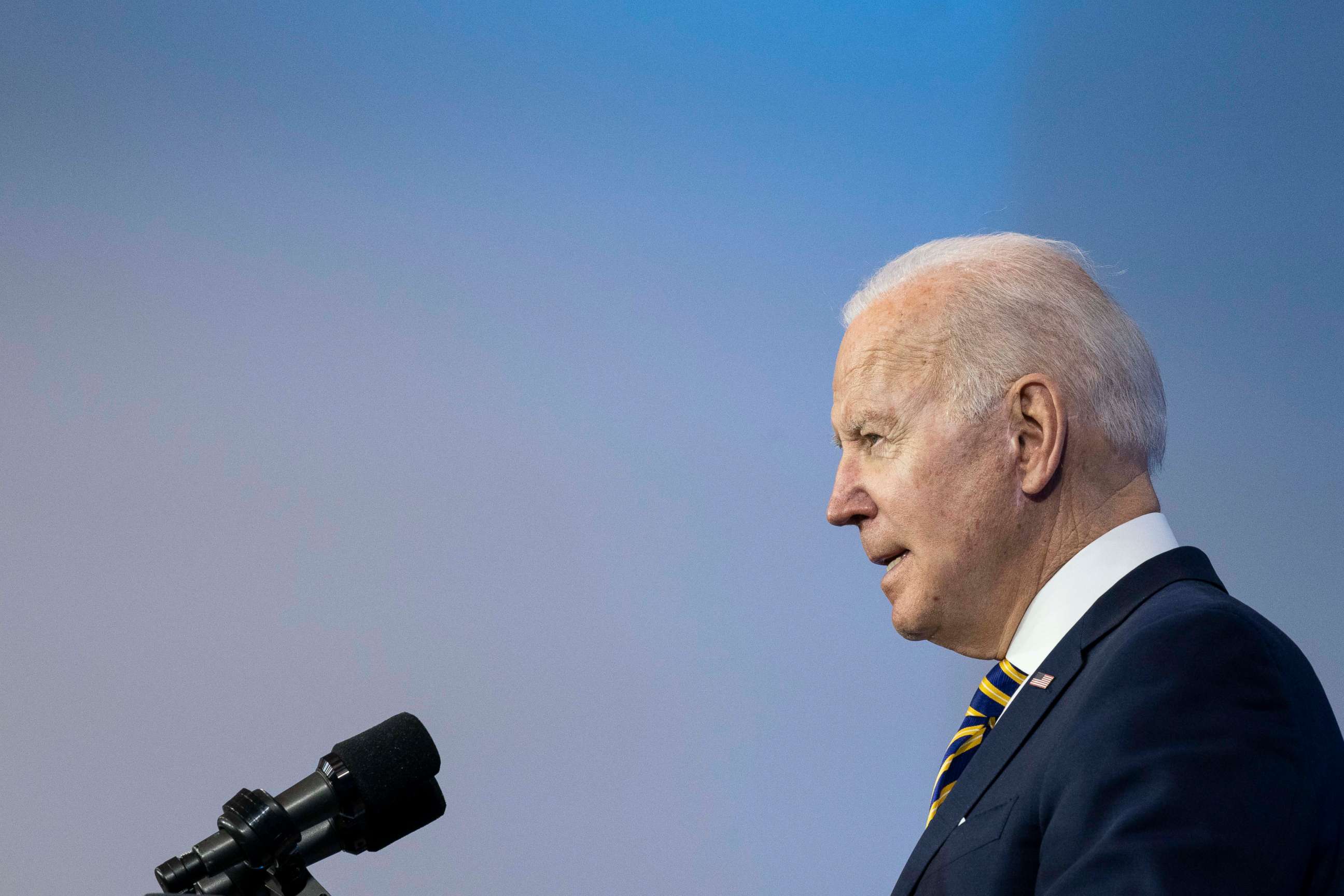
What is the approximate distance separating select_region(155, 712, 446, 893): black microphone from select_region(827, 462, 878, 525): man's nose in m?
0.51

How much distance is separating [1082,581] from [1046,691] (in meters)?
0.14

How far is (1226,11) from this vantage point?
263cm

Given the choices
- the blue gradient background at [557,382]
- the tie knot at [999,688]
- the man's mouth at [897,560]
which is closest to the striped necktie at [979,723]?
the tie knot at [999,688]

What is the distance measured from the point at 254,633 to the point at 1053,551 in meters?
1.70

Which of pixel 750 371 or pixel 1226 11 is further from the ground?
pixel 1226 11

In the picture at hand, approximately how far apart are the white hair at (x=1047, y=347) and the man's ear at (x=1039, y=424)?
1cm

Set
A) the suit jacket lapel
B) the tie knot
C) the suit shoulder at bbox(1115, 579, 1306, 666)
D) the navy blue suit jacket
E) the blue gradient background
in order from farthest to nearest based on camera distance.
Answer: the blue gradient background < the tie knot < the suit jacket lapel < the suit shoulder at bbox(1115, 579, 1306, 666) < the navy blue suit jacket

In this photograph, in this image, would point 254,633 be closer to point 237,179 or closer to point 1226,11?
point 237,179

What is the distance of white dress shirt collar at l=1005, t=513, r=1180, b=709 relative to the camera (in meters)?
1.19

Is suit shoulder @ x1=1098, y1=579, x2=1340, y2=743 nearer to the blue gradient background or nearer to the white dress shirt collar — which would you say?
the white dress shirt collar

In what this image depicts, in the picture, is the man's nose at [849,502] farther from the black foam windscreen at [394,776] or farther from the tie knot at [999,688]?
the black foam windscreen at [394,776]

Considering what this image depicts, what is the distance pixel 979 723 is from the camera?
125 cm

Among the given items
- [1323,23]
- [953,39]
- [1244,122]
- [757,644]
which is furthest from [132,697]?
[1323,23]

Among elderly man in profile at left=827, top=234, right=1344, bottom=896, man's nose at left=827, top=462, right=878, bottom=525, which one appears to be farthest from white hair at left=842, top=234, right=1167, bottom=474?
man's nose at left=827, top=462, right=878, bottom=525
